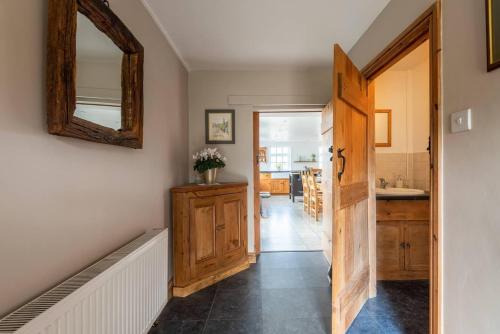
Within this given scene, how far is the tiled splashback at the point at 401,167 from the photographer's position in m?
2.72

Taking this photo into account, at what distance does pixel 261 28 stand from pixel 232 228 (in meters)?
→ 1.89

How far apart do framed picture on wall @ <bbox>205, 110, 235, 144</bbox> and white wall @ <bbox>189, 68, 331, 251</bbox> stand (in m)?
0.06

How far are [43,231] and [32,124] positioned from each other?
0.39 meters

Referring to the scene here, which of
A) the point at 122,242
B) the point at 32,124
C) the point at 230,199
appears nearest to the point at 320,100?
the point at 230,199

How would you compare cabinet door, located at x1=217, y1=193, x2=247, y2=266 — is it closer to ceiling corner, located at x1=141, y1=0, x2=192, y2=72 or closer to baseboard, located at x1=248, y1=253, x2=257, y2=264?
baseboard, located at x1=248, y1=253, x2=257, y2=264

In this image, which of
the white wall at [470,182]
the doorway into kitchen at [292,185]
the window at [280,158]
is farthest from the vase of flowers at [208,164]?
the window at [280,158]

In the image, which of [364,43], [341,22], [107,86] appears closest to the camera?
[107,86]

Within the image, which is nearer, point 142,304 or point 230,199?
point 142,304

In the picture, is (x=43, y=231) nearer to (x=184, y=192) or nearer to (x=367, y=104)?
(x=184, y=192)

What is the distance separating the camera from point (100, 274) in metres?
1.02

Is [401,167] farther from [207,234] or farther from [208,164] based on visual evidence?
[207,234]

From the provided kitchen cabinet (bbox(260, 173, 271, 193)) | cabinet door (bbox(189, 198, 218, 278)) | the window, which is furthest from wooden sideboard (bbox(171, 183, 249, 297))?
the window

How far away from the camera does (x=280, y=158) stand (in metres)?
→ 10.3

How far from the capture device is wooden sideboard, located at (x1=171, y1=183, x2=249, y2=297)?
6.88ft
